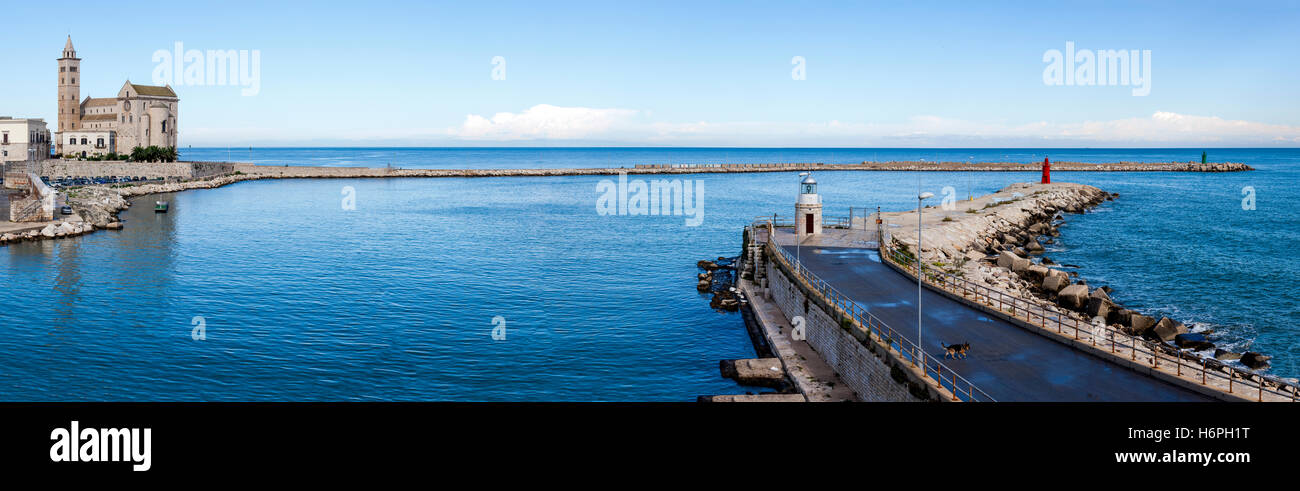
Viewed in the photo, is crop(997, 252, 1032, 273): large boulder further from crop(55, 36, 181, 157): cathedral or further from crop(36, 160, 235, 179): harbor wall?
crop(55, 36, 181, 157): cathedral

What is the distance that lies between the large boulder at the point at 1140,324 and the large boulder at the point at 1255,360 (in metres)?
3.42

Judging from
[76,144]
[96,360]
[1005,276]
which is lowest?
[96,360]

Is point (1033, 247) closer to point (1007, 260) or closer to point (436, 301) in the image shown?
point (1007, 260)

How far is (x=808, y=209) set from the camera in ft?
154

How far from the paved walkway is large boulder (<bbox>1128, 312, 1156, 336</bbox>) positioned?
8.01m

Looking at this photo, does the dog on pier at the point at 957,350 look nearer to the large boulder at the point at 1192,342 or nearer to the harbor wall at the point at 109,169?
the large boulder at the point at 1192,342

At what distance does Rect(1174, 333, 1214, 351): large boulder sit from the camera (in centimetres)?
3183

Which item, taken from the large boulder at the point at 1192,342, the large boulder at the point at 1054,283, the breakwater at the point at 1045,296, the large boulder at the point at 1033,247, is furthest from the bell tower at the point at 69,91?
the large boulder at the point at 1192,342

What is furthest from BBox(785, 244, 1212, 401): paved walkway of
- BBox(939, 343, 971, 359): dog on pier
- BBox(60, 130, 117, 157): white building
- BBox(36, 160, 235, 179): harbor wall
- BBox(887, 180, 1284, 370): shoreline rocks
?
BBox(60, 130, 117, 157): white building
